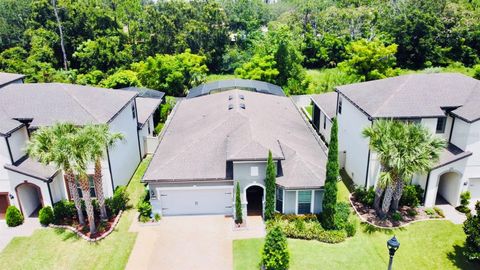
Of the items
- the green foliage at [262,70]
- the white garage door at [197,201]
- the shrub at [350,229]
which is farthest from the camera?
the green foliage at [262,70]

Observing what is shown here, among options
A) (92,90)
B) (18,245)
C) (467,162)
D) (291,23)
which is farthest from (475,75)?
(18,245)

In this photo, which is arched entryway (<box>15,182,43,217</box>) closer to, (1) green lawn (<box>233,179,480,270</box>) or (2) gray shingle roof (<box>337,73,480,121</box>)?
(1) green lawn (<box>233,179,480,270</box>)

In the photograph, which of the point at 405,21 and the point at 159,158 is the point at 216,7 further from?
the point at 159,158

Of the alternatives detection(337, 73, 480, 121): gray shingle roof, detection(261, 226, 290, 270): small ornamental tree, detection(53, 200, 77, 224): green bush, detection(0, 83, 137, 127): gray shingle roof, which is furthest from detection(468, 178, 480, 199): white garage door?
detection(53, 200, 77, 224): green bush

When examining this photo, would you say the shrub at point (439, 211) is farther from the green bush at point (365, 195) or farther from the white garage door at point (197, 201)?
the white garage door at point (197, 201)

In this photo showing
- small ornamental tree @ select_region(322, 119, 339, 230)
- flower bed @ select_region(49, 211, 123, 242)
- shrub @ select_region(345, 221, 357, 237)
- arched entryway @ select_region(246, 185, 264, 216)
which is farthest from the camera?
arched entryway @ select_region(246, 185, 264, 216)

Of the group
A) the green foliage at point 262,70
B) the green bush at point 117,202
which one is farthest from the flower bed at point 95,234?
the green foliage at point 262,70
